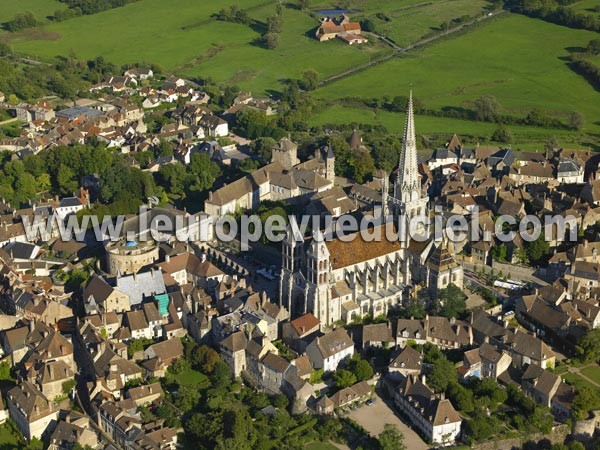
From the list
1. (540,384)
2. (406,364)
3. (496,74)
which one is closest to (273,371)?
(406,364)

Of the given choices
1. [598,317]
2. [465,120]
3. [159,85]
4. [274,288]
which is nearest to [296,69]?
[159,85]

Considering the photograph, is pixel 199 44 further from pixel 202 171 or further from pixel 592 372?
pixel 592 372

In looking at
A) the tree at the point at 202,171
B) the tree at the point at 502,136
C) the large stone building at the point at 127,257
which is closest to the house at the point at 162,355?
the large stone building at the point at 127,257

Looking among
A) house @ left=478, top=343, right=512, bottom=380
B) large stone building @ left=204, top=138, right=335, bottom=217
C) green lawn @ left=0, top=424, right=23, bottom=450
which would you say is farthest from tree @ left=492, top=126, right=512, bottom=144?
green lawn @ left=0, top=424, right=23, bottom=450

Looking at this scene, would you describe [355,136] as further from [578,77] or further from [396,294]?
[578,77]

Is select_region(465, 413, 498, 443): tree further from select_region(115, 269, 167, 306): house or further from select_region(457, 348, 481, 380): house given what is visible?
select_region(115, 269, 167, 306): house
